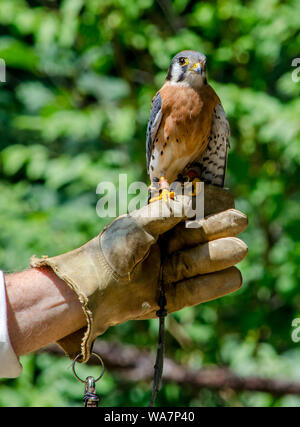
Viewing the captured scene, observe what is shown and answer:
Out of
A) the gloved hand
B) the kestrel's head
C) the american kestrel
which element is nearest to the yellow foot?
the gloved hand

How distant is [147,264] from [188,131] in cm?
79

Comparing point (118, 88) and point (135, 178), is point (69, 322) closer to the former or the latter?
point (135, 178)

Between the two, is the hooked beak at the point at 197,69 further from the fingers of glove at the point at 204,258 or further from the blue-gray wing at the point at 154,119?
the fingers of glove at the point at 204,258

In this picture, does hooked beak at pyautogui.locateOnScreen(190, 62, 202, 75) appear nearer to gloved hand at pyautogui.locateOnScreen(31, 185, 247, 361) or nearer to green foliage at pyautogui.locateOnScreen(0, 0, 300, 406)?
gloved hand at pyautogui.locateOnScreen(31, 185, 247, 361)

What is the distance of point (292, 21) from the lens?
12.4 ft

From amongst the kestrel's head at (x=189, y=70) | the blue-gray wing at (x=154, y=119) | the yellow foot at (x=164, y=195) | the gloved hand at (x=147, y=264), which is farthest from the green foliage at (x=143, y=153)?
the gloved hand at (x=147, y=264)

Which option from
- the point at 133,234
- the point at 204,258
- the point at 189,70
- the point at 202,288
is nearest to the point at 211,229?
the point at 204,258

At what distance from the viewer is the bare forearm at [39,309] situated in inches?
77.3

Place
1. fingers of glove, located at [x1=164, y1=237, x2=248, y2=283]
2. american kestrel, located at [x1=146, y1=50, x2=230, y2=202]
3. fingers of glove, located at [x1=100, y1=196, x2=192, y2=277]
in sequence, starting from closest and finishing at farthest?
fingers of glove, located at [x1=100, y1=196, x2=192, y2=277], fingers of glove, located at [x1=164, y1=237, x2=248, y2=283], american kestrel, located at [x1=146, y1=50, x2=230, y2=202]

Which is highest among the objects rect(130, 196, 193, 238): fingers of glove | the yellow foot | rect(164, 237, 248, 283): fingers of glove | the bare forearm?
the yellow foot

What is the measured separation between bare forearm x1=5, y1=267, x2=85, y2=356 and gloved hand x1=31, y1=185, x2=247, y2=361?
0.06 metres

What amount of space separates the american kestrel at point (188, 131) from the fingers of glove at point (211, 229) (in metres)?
0.39

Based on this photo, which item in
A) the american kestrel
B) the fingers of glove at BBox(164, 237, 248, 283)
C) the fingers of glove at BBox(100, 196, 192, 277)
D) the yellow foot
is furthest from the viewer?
the american kestrel

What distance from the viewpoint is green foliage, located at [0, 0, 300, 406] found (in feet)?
13.0
